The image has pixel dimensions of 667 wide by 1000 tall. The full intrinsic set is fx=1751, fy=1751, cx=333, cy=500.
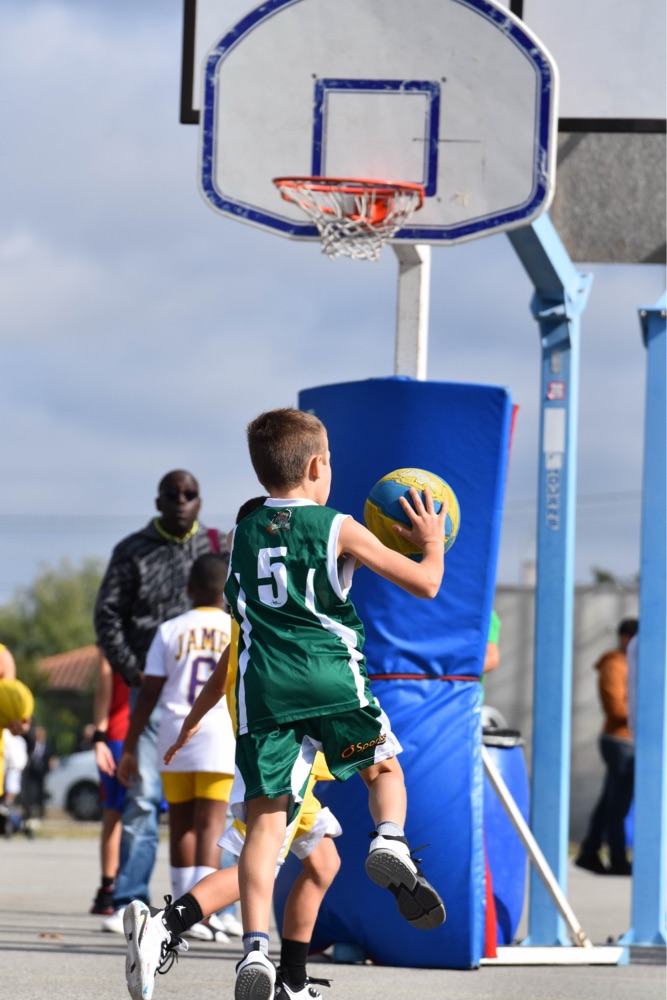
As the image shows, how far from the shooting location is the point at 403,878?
5031mm

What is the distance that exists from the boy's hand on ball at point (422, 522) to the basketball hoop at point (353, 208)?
277 centimetres

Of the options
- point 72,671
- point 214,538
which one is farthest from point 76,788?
point 72,671

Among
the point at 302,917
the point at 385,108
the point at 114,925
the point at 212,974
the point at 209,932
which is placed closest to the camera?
the point at 302,917

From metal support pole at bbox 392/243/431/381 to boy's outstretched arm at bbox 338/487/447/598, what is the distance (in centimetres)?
247

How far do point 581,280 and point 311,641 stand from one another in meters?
4.50

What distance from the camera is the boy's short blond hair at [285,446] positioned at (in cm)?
527

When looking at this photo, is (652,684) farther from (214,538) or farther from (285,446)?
(285,446)

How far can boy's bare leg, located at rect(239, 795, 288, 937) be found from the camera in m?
5.02

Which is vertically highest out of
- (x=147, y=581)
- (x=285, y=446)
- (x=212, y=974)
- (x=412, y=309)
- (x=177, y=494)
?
(x=412, y=309)

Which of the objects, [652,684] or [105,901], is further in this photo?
[105,901]

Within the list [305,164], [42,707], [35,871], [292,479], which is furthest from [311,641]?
[42,707]

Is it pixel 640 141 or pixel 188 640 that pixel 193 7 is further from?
pixel 188 640

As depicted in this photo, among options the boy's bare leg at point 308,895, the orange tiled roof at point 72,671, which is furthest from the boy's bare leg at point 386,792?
the orange tiled roof at point 72,671

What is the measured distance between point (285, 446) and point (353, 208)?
10.3 feet
